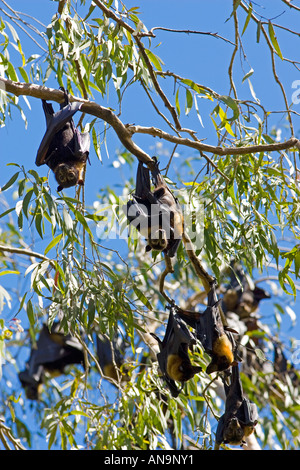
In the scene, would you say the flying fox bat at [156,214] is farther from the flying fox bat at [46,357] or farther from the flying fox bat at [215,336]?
the flying fox bat at [46,357]

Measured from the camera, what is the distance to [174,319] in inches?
157

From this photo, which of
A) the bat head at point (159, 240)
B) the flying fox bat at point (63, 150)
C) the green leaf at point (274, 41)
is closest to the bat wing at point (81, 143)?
the flying fox bat at point (63, 150)

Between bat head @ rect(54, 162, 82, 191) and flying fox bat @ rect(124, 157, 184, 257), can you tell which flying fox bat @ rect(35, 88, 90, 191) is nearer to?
bat head @ rect(54, 162, 82, 191)

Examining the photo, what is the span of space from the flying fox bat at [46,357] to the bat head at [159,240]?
486 centimetres

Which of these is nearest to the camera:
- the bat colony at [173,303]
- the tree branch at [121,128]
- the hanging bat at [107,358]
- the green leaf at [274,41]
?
the tree branch at [121,128]

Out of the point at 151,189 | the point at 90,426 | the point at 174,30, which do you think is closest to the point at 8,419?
the point at 90,426

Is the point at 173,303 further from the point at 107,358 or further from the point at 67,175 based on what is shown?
the point at 107,358

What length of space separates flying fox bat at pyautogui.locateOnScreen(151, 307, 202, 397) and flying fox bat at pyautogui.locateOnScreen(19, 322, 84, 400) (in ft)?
14.2

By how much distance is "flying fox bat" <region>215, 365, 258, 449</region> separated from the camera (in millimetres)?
4293

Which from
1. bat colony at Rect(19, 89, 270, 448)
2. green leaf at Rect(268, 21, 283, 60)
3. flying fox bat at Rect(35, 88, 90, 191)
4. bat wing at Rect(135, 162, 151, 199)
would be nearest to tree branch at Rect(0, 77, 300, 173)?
bat colony at Rect(19, 89, 270, 448)

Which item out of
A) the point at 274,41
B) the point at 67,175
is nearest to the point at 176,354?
the point at 67,175

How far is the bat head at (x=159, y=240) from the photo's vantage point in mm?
3580

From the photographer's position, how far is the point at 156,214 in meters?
3.74

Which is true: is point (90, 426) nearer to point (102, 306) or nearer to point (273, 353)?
point (102, 306)
